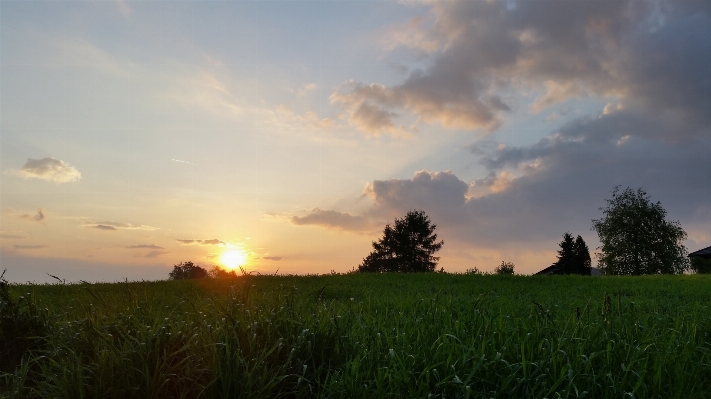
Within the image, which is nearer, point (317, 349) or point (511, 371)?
point (511, 371)

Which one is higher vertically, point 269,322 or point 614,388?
A: point 269,322

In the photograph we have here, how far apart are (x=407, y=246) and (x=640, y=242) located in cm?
2156

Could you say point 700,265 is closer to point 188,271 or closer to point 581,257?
point 581,257

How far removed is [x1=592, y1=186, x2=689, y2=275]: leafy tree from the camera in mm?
49062

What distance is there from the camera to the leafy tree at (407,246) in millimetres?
51719

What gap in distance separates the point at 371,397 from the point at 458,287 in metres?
12.4

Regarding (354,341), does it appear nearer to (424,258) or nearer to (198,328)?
(198,328)

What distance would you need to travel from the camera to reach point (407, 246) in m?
51.9

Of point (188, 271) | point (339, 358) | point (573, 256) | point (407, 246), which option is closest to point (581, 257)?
point (573, 256)

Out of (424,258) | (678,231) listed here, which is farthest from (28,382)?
(678,231)

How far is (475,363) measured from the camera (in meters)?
4.61

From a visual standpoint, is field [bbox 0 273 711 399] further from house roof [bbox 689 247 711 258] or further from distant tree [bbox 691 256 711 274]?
house roof [bbox 689 247 711 258]

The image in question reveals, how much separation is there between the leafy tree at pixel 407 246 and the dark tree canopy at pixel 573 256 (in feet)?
61.5

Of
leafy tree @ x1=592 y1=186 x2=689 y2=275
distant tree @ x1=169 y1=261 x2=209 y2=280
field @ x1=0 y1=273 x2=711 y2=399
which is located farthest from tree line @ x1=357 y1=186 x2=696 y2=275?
field @ x1=0 y1=273 x2=711 y2=399
